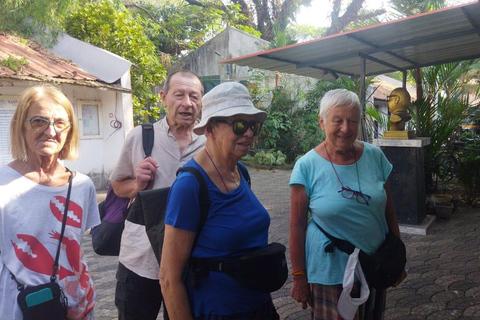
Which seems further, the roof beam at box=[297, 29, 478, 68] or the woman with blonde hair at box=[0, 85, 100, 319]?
the roof beam at box=[297, 29, 478, 68]

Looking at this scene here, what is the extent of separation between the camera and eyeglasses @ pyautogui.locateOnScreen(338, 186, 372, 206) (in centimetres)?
234

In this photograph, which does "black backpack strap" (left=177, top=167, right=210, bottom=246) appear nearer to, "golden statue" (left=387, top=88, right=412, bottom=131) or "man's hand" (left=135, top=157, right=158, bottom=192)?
"man's hand" (left=135, top=157, right=158, bottom=192)

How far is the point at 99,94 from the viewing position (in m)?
10.6

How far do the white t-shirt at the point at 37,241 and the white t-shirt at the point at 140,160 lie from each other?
27 centimetres

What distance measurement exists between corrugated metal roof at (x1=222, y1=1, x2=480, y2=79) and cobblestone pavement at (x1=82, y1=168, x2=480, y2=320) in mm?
2668

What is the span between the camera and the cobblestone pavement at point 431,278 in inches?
145

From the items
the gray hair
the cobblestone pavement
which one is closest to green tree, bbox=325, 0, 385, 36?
the cobblestone pavement

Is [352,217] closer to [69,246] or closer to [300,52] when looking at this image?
[69,246]

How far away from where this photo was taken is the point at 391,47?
544 cm

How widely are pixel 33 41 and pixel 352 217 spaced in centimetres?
1057

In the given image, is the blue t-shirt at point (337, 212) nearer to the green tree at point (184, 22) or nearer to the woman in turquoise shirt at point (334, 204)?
the woman in turquoise shirt at point (334, 204)

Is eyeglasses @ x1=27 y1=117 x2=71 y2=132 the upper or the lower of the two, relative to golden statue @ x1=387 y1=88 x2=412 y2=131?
A: lower

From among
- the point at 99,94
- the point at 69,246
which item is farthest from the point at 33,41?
the point at 69,246

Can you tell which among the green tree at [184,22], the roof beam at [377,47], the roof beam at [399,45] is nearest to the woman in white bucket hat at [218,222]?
the roof beam at [377,47]
